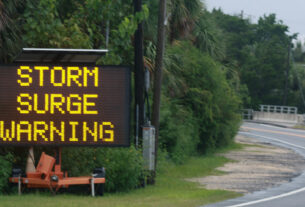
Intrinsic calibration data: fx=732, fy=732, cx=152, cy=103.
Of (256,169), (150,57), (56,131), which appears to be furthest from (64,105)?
(256,169)

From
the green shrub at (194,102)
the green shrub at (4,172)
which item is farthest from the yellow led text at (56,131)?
the green shrub at (194,102)

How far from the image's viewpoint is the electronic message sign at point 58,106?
14672 mm

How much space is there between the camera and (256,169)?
1019 inches

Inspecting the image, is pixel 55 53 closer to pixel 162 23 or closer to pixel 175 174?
pixel 162 23

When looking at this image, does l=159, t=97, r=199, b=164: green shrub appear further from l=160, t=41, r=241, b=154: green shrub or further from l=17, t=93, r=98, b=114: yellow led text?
l=17, t=93, r=98, b=114: yellow led text

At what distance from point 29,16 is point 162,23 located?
3541 mm

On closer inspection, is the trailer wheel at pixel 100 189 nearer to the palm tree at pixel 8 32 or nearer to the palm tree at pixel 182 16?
the palm tree at pixel 8 32

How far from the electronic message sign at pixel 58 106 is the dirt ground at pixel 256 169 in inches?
209

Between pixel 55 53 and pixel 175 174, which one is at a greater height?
pixel 55 53

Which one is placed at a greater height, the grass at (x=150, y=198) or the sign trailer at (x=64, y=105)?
the sign trailer at (x=64, y=105)

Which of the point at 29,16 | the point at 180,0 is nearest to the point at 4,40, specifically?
the point at 29,16

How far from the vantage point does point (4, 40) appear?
18.7 meters

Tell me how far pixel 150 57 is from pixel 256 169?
5.59 metres

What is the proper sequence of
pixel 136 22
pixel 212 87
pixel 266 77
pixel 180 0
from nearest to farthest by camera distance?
pixel 136 22, pixel 180 0, pixel 212 87, pixel 266 77
